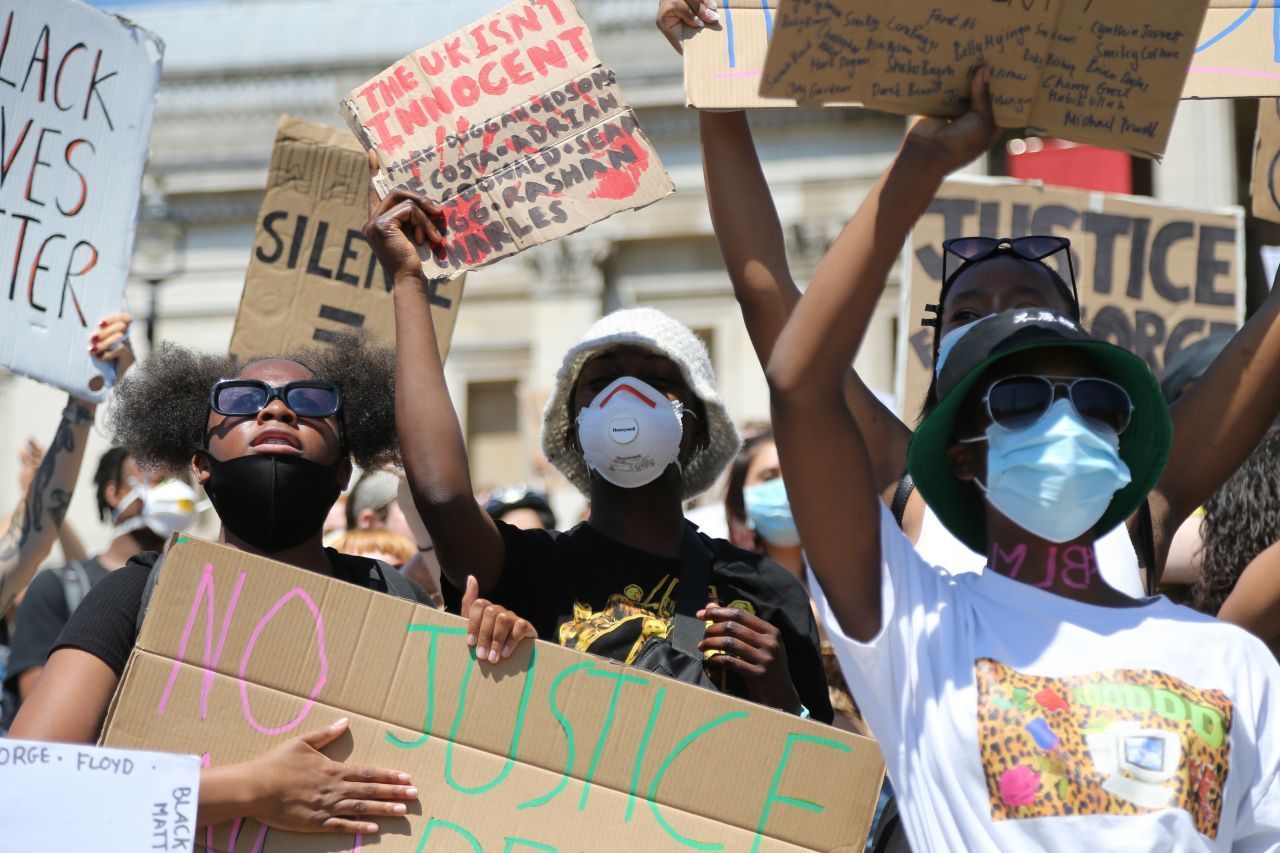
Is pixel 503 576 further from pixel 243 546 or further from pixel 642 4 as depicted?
pixel 642 4

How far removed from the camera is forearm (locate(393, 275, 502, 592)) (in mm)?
2848

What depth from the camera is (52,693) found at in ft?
8.87

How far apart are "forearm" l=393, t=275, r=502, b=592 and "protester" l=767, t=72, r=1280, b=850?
33.9 inches

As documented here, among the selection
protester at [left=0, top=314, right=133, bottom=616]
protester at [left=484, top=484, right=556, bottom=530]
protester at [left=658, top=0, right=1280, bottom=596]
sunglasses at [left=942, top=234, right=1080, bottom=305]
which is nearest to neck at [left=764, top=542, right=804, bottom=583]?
protester at [left=484, top=484, right=556, bottom=530]

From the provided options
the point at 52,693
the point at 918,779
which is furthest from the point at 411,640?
the point at 918,779

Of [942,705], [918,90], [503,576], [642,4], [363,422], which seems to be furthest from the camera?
[642,4]

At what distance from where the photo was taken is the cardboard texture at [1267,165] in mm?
3855

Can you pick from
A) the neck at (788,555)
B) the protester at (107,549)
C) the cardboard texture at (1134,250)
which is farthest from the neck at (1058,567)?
the cardboard texture at (1134,250)

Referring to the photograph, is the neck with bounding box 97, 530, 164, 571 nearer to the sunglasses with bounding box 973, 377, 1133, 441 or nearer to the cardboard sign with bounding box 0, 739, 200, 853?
the cardboard sign with bounding box 0, 739, 200, 853

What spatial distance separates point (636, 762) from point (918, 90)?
3.71 feet

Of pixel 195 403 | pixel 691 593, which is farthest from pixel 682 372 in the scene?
pixel 195 403

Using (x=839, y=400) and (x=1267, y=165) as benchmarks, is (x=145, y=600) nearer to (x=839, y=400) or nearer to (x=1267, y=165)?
(x=839, y=400)

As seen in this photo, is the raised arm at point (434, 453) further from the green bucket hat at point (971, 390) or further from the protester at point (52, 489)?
the protester at point (52, 489)

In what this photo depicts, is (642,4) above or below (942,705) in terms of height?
above
